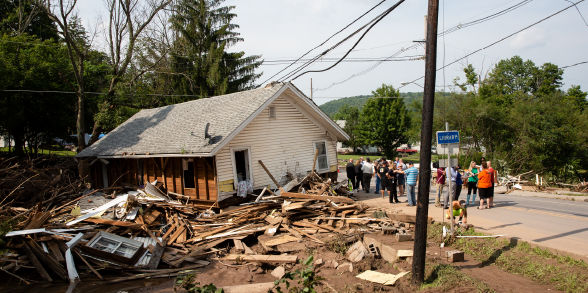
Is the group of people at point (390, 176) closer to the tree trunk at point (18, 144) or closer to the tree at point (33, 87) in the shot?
the tree at point (33, 87)

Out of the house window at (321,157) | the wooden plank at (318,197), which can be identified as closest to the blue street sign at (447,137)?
the wooden plank at (318,197)

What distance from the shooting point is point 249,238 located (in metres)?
11.6

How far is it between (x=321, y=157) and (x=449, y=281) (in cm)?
1135

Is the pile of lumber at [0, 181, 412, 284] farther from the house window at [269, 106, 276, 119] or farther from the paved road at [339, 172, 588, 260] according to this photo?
the house window at [269, 106, 276, 119]

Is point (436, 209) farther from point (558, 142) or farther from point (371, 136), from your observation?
point (371, 136)

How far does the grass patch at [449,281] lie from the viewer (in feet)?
22.8

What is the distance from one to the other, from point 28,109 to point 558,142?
37.3m

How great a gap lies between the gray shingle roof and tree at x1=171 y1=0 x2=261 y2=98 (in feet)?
40.6

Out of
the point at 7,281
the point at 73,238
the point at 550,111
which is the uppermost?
the point at 550,111

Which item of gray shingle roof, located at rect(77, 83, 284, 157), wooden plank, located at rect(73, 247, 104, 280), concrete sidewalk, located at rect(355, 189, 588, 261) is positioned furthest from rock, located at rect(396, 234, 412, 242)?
wooden plank, located at rect(73, 247, 104, 280)

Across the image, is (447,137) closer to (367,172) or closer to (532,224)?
(532,224)

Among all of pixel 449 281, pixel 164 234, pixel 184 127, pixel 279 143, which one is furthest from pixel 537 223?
pixel 184 127

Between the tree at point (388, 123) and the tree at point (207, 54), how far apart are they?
26658 millimetres

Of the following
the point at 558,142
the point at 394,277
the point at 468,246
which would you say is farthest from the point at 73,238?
the point at 558,142
